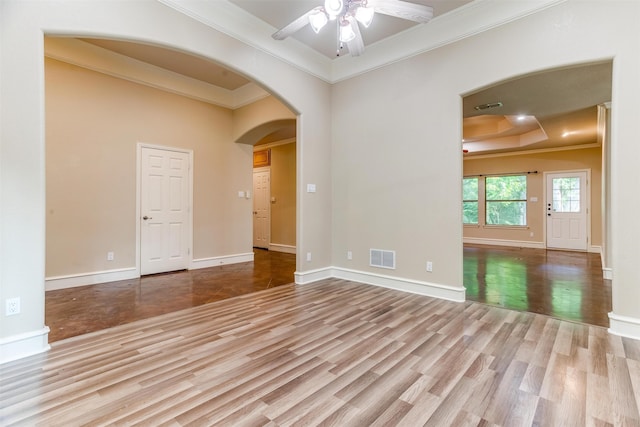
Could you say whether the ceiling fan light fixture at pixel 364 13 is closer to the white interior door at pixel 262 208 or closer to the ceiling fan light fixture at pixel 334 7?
the ceiling fan light fixture at pixel 334 7

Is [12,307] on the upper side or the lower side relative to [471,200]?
lower

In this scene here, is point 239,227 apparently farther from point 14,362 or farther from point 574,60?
point 574,60

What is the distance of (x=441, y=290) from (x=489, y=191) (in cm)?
685

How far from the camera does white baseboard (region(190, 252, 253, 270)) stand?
5.46m

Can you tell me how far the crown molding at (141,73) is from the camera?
13.1 ft

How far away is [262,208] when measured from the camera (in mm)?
8086

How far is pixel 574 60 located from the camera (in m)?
2.74

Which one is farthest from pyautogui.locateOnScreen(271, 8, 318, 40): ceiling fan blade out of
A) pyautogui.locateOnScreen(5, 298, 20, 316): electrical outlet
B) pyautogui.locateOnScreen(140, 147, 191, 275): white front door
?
pyautogui.locateOnScreen(140, 147, 191, 275): white front door

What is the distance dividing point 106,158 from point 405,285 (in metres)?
4.73

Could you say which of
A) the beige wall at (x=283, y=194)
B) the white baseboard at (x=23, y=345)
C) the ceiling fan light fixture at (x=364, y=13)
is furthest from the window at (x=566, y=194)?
the white baseboard at (x=23, y=345)

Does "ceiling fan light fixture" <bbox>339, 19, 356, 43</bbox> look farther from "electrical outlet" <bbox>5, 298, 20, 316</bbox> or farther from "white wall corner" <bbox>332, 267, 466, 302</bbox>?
"electrical outlet" <bbox>5, 298, 20, 316</bbox>

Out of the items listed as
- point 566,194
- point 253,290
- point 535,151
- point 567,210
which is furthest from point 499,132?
point 253,290

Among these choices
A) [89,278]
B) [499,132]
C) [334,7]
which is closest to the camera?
[334,7]

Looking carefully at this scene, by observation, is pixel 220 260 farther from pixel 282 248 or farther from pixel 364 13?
pixel 364 13
